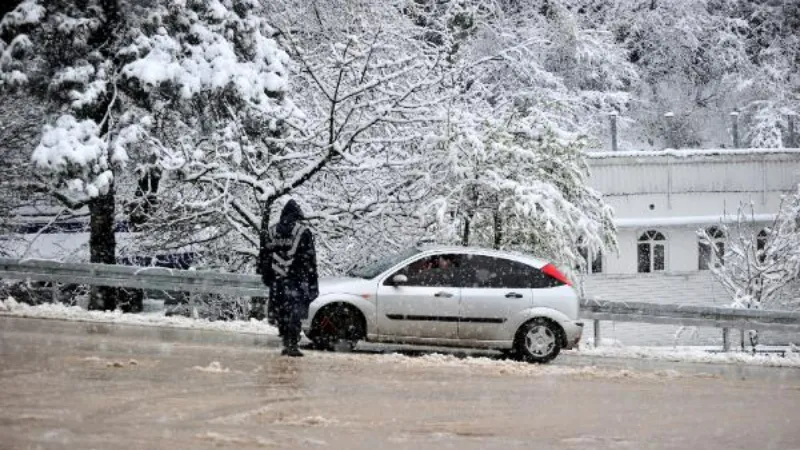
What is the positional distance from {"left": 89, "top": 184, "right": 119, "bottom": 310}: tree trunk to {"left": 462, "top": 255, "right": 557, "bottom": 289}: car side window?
8.11 meters


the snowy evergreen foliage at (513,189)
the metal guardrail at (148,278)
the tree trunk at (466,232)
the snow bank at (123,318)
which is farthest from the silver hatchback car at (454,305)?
the tree trunk at (466,232)

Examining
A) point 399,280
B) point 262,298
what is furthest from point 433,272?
point 262,298

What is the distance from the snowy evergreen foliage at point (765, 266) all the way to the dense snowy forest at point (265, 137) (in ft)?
21.4

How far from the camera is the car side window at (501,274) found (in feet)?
53.2

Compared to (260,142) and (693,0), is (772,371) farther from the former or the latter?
(693,0)

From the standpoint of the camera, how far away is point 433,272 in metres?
16.1

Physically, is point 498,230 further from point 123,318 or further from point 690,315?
point 123,318

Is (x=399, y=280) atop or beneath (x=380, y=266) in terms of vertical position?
beneath

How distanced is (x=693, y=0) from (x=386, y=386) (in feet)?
121

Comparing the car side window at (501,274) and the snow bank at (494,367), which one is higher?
the car side window at (501,274)

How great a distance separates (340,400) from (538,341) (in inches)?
202

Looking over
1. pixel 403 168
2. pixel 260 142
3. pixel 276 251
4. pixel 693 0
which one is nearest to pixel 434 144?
pixel 403 168

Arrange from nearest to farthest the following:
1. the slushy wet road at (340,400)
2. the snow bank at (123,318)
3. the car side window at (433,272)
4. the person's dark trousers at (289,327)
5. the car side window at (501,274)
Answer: the slushy wet road at (340,400) < the person's dark trousers at (289,327) < the car side window at (433,272) < the car side window at (501,274) < the snow bank at (123,318)

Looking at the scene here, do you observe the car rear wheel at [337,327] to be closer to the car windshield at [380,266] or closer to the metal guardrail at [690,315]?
the car windshield at [380,266]
